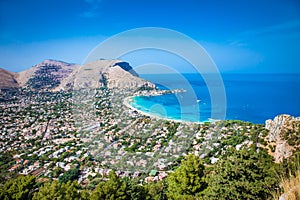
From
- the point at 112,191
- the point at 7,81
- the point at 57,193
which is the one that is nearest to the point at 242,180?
the point at 112,191

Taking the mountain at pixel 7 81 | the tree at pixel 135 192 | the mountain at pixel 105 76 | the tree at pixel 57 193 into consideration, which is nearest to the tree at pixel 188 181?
the tree at pixel 135 192

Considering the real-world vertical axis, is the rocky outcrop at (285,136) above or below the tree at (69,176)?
above

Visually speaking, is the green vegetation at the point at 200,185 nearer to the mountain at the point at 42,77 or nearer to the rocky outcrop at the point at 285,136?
the rocky outcrop at the point at 285,136

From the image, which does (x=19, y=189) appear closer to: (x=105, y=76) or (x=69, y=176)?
(x=69, y=176)

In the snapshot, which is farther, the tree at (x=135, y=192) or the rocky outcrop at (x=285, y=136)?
the rocky outcrop at (x=285, y=136)

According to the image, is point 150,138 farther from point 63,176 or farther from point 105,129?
point 63,176

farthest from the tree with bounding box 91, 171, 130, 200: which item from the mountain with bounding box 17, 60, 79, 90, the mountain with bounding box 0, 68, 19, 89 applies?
the mountain with bounding box 0, 68, 19, 89
